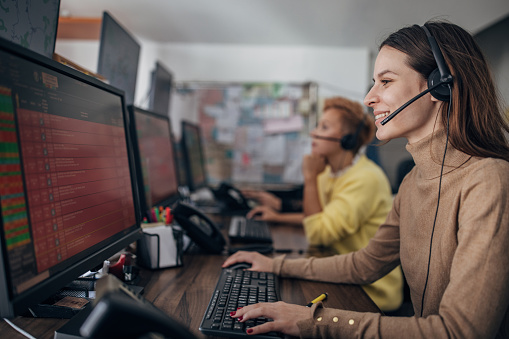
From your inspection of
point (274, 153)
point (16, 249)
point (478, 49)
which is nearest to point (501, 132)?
point (478, 49)

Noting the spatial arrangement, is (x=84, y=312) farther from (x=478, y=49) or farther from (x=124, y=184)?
(x=478, y=49)

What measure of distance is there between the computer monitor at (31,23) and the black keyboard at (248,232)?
2.77ft

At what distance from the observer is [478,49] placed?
704mm

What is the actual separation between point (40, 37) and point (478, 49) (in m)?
1.00

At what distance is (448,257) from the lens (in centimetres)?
67

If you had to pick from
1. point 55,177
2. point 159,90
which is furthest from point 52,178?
point 159,90

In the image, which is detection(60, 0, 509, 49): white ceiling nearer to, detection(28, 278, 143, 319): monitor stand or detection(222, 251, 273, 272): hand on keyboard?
detection(222, 251, 273, 272): hand on keyboard

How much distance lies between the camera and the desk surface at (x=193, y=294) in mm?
595

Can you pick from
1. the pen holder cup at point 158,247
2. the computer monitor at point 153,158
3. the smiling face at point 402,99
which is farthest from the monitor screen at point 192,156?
the smiling face at point 402,99

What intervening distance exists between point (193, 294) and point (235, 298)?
0.40ft

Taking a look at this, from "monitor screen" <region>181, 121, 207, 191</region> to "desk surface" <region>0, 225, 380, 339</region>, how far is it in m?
0.86

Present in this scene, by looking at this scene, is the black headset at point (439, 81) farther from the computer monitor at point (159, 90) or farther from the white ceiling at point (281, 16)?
the white ceiling at point (281, 16)

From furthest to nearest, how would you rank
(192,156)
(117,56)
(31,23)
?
(192,156) < (117,56) < (31,23)

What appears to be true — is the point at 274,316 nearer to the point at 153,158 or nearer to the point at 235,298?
the point at 235,298
